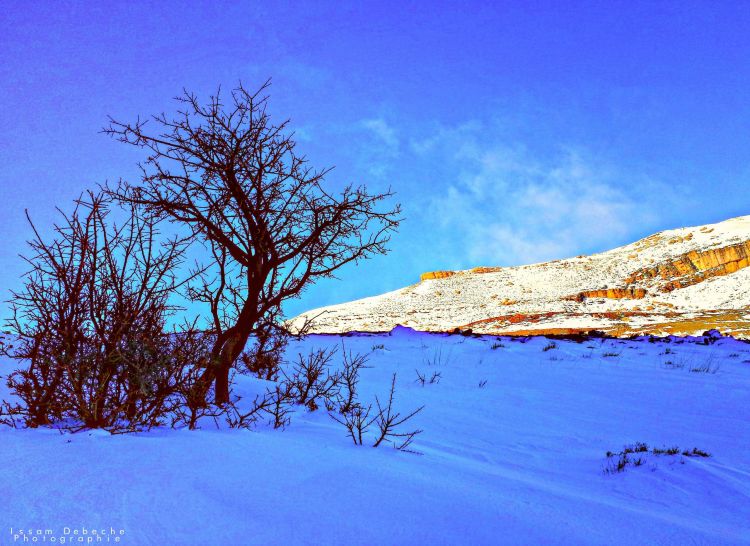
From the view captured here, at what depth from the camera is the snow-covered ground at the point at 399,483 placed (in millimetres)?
1474

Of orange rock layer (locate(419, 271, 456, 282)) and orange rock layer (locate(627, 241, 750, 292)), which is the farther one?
orange rock layer (locate(419, 271, 456, 282))

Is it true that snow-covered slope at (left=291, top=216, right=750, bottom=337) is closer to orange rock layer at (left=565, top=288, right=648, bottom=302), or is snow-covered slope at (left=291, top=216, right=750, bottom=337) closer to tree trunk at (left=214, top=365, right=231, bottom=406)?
orange rock layer at (left=565, top=288, right=648, bottom=302)

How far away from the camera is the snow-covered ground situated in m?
1.47

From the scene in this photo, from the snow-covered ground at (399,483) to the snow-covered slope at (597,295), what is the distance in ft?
78.0

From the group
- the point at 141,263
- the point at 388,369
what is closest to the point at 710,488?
the point at 141,263

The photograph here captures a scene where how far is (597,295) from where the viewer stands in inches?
1938

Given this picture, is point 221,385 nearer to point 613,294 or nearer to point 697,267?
point 613,294

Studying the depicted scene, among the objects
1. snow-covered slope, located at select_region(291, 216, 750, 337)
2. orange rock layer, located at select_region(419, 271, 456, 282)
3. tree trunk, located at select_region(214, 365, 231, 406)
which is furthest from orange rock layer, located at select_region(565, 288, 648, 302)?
tree trunk, located at select_region(214, 365, 231, 406)

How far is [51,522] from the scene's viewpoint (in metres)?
1.41

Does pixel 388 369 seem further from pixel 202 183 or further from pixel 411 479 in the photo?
pixel 411 479

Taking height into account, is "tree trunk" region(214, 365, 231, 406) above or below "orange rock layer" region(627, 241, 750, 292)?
below

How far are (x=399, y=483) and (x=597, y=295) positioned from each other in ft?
175

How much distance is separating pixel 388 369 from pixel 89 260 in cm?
513

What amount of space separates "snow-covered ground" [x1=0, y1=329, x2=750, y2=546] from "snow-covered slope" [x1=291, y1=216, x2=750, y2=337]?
2377 centimetres
